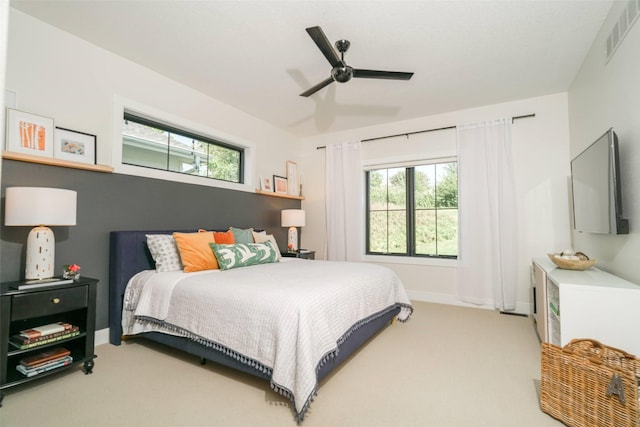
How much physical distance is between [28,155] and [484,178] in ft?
14.6

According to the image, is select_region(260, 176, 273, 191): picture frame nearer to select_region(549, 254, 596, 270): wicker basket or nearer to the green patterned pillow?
the green patterned pillow

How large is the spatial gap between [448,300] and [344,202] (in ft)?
6.46

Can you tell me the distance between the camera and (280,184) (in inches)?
194

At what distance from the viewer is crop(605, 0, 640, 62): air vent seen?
203 centimetres

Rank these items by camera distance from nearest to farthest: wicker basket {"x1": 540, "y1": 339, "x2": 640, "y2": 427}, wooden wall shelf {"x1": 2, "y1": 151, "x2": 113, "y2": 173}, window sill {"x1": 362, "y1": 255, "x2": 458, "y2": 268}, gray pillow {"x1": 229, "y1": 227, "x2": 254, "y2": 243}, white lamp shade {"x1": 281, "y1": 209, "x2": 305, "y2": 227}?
wicker basket {"x1": 540, "y1": 339, "x2": 640, "y2": 427}, wooden wall shelf {"x1": 2, "y1": 151, "x2": 113, "y2": 173}, gray pillow {"x1": 229, "y1": 227, "x2": 254, "y2": 243}, window sill {"x1": 362, "y1": 255, "x2": 458, "y2": 268}, white lamp shade {"x1": 281, "y1": 209, "x2": 305, "y2": 227}

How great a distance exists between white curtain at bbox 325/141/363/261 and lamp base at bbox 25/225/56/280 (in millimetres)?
3437

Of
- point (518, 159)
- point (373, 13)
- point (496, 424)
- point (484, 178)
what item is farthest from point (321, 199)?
point (496, 424)

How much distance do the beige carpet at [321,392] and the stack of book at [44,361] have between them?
12cm

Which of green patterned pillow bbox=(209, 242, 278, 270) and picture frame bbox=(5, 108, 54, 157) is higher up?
picture frame bbox=(5, 108, 54, 157)

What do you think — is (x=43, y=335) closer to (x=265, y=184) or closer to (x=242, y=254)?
(x=242, y=254)

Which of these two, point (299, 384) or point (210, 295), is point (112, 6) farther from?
point (299, 384)

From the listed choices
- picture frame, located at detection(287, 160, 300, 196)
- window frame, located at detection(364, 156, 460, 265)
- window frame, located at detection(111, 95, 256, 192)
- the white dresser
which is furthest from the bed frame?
picture frame, located at detection(287, 160, 300, 196)

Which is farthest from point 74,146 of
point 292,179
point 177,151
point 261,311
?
point 292,179

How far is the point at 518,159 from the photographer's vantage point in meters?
3.86
